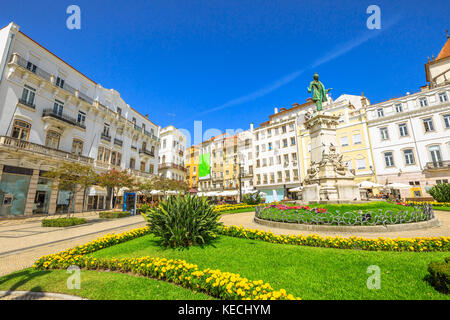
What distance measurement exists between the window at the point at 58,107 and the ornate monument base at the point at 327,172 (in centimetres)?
2596

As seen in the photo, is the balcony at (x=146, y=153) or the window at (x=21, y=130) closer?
the window at (x=21, y=130)

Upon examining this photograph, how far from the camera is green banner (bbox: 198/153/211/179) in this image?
2073 inches

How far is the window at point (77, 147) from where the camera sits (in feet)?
78.2

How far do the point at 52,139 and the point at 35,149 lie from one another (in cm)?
283

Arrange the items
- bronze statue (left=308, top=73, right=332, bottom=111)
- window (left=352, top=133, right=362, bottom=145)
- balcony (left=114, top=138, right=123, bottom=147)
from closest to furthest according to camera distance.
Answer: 1. bronze statue (left=308, top=73, right=332, bottom=111)
2. balcony (left=114, top=138, right=123, bottom=147)
3. window (left=352, top=133, right=362, bottom=145)

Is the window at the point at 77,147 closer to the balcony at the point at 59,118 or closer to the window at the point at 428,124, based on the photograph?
the balcony at the point at 59,118

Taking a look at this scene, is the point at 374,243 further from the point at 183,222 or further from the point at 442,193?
the point at 442,193

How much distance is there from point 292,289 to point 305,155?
37503mm

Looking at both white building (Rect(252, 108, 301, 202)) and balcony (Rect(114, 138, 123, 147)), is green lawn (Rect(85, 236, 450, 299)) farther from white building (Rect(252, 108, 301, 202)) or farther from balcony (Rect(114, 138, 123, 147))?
white building (Rect(252, 108, 301, 202))

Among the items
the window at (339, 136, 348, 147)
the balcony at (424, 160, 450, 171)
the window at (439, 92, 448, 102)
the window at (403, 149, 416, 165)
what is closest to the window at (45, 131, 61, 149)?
the window at (339, 136, 348, 147)

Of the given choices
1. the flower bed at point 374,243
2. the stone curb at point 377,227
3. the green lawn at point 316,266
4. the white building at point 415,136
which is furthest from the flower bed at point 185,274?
the white building at point 415,136

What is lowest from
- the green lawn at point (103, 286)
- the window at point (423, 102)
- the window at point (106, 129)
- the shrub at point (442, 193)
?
the green lawn at point (103, 286)
